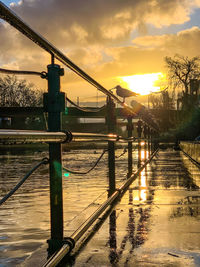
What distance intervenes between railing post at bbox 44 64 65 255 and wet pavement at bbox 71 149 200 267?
26 centimetres

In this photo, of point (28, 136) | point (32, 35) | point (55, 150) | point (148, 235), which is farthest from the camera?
point (148, 235)

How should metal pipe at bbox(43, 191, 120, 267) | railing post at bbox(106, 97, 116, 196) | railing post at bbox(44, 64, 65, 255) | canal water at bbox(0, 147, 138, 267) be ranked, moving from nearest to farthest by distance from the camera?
metal pipe at bbox(43, 191, 120, 267)
railing post at bbox(44, 64, 65, 255)
canal water at bbox(0, 147, 138, 267)
railing post at bbox(106, 97, 116, 196)

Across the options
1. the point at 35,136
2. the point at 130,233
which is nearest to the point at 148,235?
the point at 130,233

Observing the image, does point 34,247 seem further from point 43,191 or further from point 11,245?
point 43,191

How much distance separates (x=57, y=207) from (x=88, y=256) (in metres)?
0.41

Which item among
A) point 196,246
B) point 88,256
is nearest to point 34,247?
point 88,256

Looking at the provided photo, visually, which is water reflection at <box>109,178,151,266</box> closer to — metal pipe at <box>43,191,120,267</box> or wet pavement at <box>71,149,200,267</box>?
wet pavement at <box>71,149,200,267</box>

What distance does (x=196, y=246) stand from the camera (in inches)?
136

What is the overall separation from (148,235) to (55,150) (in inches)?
50.7

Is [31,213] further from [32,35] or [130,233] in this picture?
[32,35]

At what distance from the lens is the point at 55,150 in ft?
10.1

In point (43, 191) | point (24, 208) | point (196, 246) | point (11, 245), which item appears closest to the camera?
point (196, 246)

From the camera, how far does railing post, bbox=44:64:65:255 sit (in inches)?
121

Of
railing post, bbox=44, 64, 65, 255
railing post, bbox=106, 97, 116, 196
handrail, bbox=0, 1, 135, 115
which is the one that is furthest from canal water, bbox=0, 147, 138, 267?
handrail, bbox=0, 1, 135, 115
